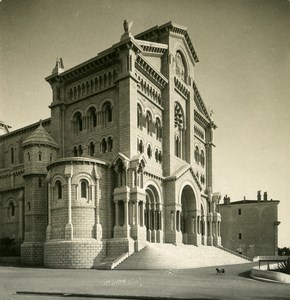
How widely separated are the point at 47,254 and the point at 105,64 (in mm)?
19030

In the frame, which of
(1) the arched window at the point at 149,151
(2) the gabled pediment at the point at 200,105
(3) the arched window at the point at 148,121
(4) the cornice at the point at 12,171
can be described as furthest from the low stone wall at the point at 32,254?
(2) the gabled pediment at the point at 200,105

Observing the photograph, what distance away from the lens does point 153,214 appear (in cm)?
4112

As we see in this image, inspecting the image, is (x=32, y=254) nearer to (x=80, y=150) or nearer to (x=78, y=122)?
(x=80, y=150)

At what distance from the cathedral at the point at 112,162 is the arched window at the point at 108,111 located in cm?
10

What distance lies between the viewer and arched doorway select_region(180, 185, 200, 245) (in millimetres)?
46875

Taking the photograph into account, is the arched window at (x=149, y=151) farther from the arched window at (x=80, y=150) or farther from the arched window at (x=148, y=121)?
the arched window at (x=80, y=150)

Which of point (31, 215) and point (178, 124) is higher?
point (178, 124)

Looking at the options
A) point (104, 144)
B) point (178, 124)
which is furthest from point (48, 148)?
point (178, 124)

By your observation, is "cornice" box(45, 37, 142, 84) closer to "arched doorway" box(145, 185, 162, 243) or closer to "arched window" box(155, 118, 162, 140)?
"arched window" box(155, 118, 162, 140)

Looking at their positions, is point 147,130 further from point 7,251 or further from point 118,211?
point 7,251

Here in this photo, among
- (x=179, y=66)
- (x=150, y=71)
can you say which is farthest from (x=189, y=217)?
(x=179, y=66)

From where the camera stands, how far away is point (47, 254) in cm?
3484

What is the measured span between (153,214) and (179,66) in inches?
749

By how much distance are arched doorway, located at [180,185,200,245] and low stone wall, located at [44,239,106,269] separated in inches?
598
